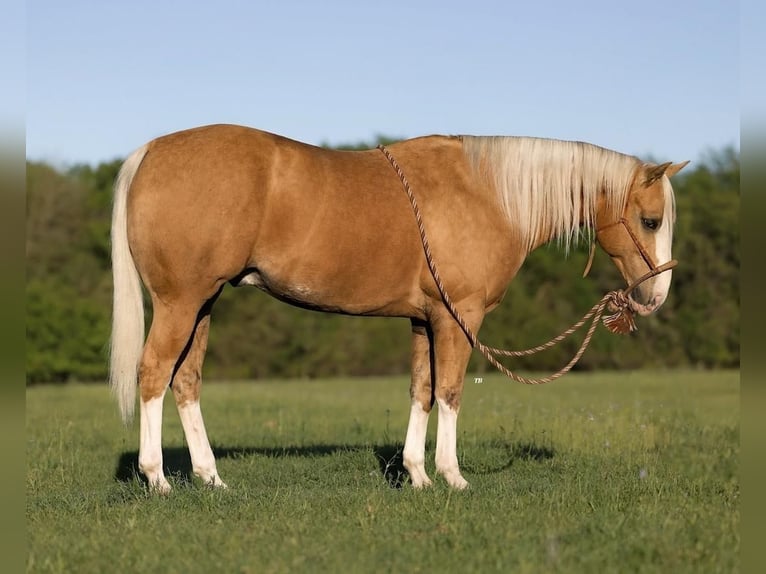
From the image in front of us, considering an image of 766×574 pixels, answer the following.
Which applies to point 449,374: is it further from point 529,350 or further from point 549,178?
point 549,178

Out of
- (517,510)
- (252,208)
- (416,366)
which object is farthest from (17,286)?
(416,366)

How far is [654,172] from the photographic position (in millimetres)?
6234

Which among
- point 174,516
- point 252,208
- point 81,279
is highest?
point 252,208

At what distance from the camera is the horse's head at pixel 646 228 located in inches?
249

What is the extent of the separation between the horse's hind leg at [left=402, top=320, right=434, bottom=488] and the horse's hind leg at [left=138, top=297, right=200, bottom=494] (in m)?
1.76

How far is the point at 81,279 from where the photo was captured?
95.4ft

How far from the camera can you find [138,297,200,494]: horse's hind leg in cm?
577

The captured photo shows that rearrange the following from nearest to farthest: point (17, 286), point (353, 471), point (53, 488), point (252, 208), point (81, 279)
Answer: point (17, 286), point (252, 208), point (53, 488), point (353, 471), point (81, 279)

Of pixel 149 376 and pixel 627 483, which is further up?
pixel 149 376

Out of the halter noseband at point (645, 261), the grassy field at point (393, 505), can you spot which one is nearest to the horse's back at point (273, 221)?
the grassy field at point (393, 505)

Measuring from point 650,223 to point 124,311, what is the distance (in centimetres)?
393

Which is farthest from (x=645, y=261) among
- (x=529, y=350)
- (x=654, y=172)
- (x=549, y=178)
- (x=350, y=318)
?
→ (x=350, y=318)

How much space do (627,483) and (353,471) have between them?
7.20ft

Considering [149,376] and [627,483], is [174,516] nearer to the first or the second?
[149,376]
